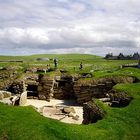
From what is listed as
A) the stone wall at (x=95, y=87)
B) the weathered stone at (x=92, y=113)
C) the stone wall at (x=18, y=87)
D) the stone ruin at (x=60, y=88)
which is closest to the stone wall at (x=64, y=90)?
the stone ruin at (x=60, y=88)

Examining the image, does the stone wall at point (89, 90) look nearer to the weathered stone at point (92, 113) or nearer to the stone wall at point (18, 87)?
the stone wall at point (18, 87)

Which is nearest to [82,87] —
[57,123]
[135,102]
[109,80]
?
[109,80]

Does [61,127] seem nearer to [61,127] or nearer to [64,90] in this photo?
[61,127]

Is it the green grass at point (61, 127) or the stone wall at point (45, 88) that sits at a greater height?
the green grass at point (61, 127)

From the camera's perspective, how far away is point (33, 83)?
57.7 m

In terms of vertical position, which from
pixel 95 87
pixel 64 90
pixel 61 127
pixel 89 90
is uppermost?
pixel 61 127

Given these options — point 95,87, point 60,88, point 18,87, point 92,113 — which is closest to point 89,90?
point 95,87

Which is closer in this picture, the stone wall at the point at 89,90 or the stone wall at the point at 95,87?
the stone wall at the point at 95,87

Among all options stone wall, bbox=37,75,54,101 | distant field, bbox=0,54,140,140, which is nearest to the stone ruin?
stone wall, bbox=37,75,54,101

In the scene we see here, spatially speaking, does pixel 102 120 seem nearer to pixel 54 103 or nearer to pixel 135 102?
pixel 135 102

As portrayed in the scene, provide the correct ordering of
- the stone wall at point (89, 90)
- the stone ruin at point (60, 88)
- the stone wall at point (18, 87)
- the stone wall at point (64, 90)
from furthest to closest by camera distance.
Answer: the stone wall at point (64, 90) → the stone wall at point (18, 87) → the stone wall at point (89, 90) → the stone ruin at point (60, 88)

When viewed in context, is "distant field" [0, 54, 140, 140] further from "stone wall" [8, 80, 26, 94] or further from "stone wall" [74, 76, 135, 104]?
"stone wall" [8, 80, 26, 94]

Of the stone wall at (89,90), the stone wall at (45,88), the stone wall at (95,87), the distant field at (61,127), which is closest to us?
the distant field at (61,127)

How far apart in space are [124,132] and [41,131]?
5.88 metres
